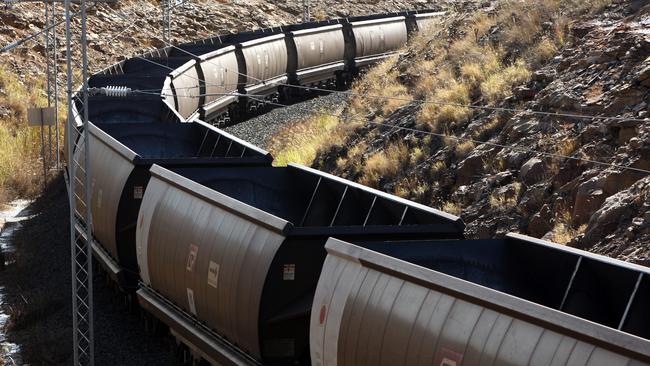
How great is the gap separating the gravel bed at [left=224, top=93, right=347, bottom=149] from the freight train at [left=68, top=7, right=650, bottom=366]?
12.7 meters

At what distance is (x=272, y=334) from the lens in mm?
13414

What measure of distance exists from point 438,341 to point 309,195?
7.65 m

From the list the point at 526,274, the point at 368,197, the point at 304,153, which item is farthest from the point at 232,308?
the point at 304,153

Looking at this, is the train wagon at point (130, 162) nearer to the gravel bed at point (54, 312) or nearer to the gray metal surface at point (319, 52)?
the gravel bed at point (54, 312)

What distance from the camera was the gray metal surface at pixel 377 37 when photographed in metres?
47.9

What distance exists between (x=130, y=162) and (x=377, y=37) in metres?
30.7

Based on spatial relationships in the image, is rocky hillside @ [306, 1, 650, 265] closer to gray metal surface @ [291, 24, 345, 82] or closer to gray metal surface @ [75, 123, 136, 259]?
gray metal surface @ [75, 123, 136, 259]

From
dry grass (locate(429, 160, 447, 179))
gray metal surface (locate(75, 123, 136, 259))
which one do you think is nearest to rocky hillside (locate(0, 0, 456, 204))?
gray metal surface (locate(75, 123, 136, 259))

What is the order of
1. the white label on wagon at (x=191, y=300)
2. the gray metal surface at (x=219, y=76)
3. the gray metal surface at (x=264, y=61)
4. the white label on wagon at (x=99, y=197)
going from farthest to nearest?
1. the gray metal surface at (x=264, y=61)
2. the gray metal surface at (x=219, y=76)
3. the white label on wagon at (x=99, y=197)
4. the white label on wagon at (x=191, y=300)

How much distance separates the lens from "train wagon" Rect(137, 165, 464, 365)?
13203 millimetres

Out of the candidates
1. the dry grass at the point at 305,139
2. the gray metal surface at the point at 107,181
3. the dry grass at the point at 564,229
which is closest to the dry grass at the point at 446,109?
the dry grass at the point at 305,139

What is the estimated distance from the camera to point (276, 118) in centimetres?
4019

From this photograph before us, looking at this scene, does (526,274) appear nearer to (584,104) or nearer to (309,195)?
(309,195)

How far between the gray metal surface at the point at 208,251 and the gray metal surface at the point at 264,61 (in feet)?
70.4
